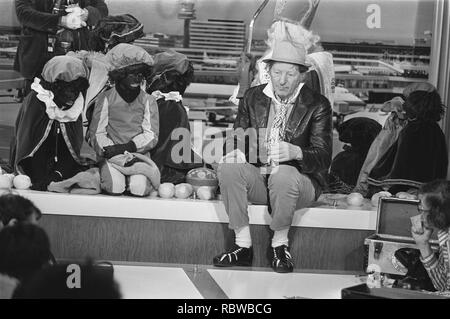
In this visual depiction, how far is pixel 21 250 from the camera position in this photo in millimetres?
2600

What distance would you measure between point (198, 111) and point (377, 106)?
1.32m

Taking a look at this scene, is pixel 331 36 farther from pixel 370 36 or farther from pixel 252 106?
pixel 252 106

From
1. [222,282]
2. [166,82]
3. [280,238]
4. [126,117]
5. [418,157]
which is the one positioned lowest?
[222,282]

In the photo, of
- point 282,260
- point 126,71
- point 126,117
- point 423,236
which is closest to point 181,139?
point 126,117

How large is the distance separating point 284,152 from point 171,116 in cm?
93

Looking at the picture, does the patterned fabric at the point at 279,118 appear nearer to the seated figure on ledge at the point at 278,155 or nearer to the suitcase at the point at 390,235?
the seated figure on ledge at the point at 278,155

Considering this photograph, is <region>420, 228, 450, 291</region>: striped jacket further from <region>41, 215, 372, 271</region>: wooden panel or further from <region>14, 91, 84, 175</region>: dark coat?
<region>14, 91, 84, 175</region>: dark coat

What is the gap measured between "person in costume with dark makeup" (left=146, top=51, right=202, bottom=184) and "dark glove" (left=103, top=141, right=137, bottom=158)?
8.6 inches

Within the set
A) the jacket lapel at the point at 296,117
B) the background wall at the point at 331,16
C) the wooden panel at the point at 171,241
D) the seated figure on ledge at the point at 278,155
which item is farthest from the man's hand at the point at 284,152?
the background wall at the point at 331,16

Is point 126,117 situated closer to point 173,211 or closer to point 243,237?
point 173,211

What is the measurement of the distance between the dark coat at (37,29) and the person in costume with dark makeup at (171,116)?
0.63m

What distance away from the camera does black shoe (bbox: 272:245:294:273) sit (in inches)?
172

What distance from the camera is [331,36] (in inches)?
256

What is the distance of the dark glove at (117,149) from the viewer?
4699 mm
